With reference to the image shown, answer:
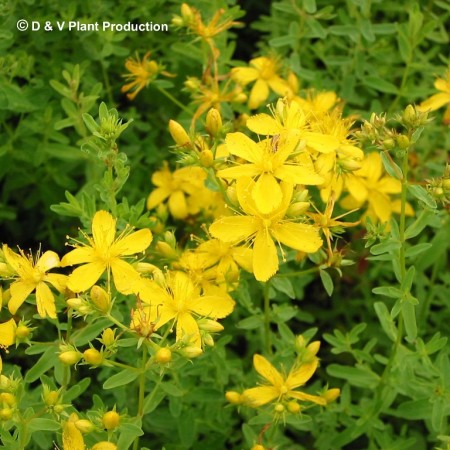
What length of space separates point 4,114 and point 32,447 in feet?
3.65

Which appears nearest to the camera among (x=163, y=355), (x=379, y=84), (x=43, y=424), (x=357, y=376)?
(x=163, y=355)

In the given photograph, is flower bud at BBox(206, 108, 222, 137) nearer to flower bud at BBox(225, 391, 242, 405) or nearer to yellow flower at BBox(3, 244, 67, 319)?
yellow flower at BBox(3, 244, 67, 319)

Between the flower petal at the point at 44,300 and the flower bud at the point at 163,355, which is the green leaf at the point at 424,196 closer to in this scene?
the flower bud at the point at 163,355

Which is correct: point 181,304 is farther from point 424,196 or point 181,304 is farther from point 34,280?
point 424,196

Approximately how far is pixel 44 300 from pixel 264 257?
20.8 inches

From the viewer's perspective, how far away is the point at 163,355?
1678 mm

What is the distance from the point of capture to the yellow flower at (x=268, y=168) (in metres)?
1.82

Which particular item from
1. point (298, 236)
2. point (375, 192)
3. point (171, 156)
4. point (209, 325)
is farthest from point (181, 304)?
point (171, 156)

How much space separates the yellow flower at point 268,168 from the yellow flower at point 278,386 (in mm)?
462

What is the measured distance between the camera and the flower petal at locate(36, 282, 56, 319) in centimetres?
185

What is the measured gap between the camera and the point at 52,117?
278 cm

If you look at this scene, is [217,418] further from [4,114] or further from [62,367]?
[4,114]

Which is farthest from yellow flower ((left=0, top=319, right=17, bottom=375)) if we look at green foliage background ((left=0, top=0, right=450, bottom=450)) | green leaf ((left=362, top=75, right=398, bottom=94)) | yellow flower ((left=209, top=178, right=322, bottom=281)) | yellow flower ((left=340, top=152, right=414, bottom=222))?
green leaf ((left=362, top=75, right=398, bottom=94))

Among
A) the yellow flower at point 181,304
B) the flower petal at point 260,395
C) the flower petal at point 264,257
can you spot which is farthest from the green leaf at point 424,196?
the flower petal at point 260,395
